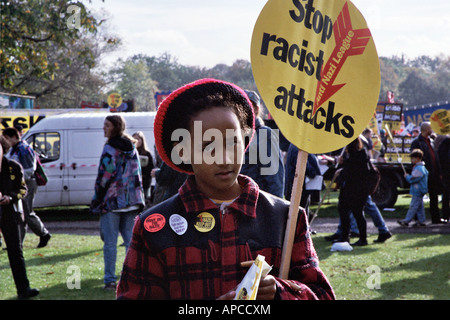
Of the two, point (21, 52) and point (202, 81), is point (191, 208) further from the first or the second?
point (21, 52)

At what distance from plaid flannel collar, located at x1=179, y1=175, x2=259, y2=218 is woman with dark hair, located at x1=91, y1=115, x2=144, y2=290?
14.3 feet

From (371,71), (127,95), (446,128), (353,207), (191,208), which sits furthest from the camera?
(127,95)

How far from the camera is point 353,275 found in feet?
22.6

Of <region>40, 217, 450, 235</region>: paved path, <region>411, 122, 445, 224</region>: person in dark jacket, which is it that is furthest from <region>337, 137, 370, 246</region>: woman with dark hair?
<region>411, 122, 445, 224</region>: person in dark jacket

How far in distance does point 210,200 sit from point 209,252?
160mm

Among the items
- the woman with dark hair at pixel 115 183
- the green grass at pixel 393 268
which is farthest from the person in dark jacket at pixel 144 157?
Answer: the woman with dark hair at pixel 115 183

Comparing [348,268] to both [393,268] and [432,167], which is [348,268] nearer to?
[393,268]

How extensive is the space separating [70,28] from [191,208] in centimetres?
1021

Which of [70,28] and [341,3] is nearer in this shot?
[341,3]

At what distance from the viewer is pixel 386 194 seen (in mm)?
13883

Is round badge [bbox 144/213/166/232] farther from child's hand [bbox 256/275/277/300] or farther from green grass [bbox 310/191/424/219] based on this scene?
green grass [bbox 310/191/424/219]

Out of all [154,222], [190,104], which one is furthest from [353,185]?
[154,222]

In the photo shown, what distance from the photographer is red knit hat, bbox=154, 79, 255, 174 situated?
1855 millimetres

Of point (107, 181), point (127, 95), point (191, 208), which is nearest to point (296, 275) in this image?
point (191, 208)
